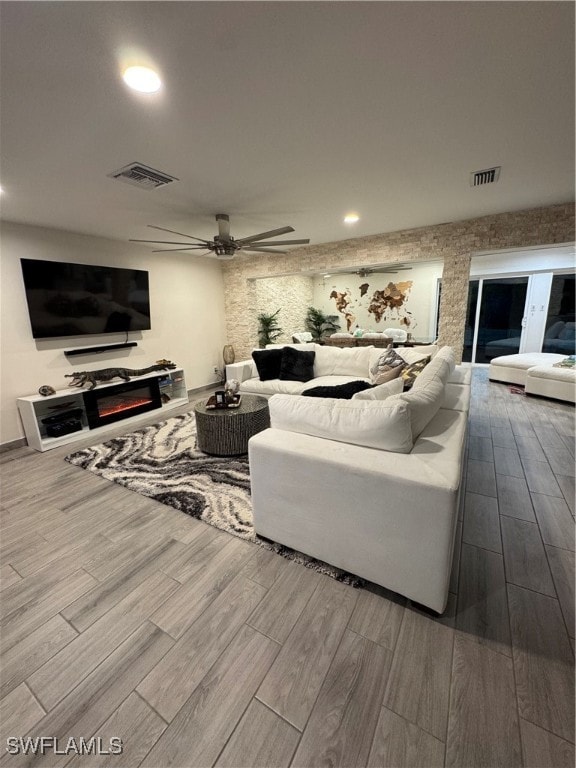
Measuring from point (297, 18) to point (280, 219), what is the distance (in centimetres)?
258

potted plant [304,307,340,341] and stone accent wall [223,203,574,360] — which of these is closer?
stone accent wall [223,203,574,360]

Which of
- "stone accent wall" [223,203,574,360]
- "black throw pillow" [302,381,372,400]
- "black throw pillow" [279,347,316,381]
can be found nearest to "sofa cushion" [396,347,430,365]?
"stone accent wall" [223,203,574,360]

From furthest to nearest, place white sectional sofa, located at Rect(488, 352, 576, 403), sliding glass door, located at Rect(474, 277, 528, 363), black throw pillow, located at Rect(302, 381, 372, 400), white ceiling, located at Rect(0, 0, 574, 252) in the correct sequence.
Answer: sliding glass door, located at Rect(474, 277, 528, 363) → white sectional sofa, located at Rect(488, 352, 576, 403) → black throw pillow, located at Rect(302, 381, 372, 400) → white ceiling, located at Rect(0, 0, 574, 252)

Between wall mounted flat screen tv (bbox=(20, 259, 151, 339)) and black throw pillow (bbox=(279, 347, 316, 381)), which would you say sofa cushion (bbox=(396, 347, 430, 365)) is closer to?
black throw pillow (bbox=(279, 347, 316, 381))

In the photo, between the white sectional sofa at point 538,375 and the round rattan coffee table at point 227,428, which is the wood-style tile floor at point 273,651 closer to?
the round rattan coffee table at point 227,428

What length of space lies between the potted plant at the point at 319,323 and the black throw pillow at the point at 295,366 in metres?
4.80

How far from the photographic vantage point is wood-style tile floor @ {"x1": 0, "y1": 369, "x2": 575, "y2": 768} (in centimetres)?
103

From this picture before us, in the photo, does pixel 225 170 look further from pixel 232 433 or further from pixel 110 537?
pixel 110 537

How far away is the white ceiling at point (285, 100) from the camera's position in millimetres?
1198

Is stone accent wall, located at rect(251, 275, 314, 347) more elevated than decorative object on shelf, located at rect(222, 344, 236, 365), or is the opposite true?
stone accent wall, located at rect(251, 275, 314, 347)

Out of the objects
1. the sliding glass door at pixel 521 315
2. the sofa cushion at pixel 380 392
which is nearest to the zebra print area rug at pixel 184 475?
the sofa cushion at pixel 380 392

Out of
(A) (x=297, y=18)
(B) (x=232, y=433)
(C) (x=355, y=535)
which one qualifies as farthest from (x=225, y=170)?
(C) (x=355, y=535)

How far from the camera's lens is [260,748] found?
1.02 meters

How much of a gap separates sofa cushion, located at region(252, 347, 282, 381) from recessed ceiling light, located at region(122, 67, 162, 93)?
3035mm
